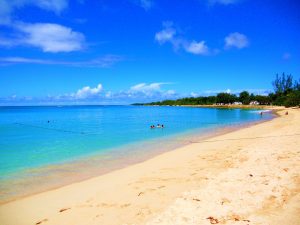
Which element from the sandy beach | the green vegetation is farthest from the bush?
the sandy beach

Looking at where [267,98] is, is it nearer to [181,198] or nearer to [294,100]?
[294,100]

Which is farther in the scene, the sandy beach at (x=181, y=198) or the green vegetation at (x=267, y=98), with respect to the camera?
the green vegetation at (x=267, y=98)

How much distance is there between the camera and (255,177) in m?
8.85

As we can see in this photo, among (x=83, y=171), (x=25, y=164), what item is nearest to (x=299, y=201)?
(x=83, y=171)

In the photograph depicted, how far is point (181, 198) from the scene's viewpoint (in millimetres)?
7559

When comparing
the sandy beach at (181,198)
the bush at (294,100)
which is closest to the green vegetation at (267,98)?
the bush at (294,100)

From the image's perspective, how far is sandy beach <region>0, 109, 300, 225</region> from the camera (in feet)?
20.7

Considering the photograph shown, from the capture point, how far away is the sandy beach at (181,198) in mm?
6320

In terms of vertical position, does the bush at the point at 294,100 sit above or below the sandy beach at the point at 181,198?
above

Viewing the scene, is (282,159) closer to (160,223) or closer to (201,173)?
(201,173)

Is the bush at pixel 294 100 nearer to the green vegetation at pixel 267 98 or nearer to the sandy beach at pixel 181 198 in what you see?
the green vegetation at pixel 267 98

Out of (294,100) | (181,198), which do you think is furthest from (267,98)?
(181,198)

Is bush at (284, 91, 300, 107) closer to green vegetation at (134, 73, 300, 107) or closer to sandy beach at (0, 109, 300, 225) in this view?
green vegetation at (134, 73, 300, 107)

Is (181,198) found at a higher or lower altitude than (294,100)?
lower
